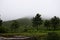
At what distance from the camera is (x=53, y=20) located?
60.2 m

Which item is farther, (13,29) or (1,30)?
(13,29)

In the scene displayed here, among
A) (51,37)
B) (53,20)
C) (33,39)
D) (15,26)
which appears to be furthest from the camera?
(53,20)

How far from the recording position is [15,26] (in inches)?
2213

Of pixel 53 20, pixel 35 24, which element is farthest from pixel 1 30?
pixel 53 20

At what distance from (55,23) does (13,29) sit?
38.3 feet

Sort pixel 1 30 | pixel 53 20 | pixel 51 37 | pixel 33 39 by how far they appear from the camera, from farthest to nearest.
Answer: pixel 53 20, pixel 1 30, pixel 33 39, pixel 51 37

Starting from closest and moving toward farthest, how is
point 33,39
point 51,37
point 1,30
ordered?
point 51,37
point 33,39
point 1,30

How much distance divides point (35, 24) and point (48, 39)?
32.6 m

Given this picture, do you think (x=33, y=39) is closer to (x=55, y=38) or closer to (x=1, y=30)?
(x=55, y=38)

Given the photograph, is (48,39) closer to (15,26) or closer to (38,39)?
(38,39)

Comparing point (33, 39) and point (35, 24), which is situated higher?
point (35, 24)

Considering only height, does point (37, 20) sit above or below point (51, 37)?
above

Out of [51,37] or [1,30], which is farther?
[1,30]

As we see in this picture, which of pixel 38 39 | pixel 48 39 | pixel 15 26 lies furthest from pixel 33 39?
pixel 15 26
